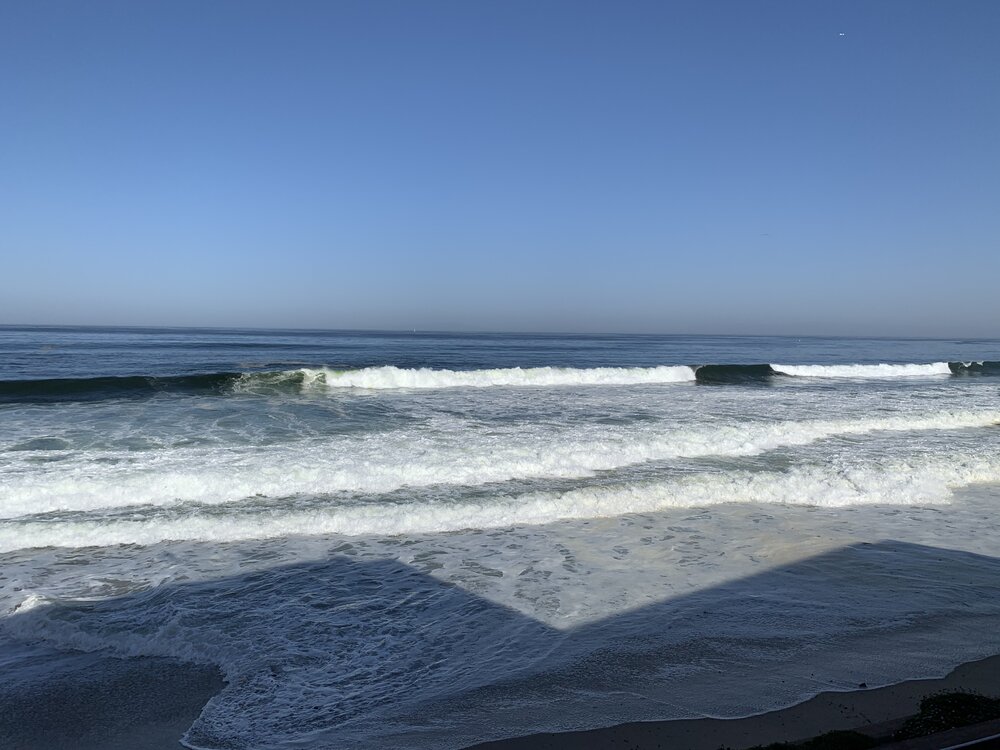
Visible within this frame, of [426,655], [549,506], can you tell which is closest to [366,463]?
[549,506]

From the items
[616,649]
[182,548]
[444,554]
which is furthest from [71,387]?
[616,649]

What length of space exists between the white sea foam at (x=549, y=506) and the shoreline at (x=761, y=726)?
4063 millimetres

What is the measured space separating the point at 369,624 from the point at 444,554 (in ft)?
5.52

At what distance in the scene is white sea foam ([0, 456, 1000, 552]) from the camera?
23.0 ft

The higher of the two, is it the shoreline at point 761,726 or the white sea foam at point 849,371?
the white sea foam at point 849,371

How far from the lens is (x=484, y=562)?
626 cm

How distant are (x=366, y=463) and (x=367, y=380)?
1286 centimetres

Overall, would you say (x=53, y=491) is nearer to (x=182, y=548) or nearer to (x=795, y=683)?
(x=182, y=548)

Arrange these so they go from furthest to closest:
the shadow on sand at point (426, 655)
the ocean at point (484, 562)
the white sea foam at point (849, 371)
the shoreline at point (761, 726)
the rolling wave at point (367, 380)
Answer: the white sea foam at point (849, 371)
the rolling wave at point (367, 380)
the ocean at point (484, 562)
the shadow on sand at point (426, 655)
the shoreline at point (761, 726)

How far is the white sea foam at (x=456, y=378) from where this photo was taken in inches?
866

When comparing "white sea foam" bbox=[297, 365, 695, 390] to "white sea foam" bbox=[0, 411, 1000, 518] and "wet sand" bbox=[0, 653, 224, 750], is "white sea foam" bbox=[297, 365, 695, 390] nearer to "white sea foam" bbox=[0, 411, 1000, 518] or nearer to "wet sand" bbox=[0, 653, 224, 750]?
"white sea foam" bbox=[0, 411, 1000, 518]

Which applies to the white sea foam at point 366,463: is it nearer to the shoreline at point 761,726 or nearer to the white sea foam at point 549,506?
the white sea foam at point 549,506

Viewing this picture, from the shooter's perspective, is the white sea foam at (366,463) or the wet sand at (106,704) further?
the white sea foam at (366,463)

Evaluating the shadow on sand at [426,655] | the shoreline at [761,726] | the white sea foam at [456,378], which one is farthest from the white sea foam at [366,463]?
the white sea foam at [456,378]
